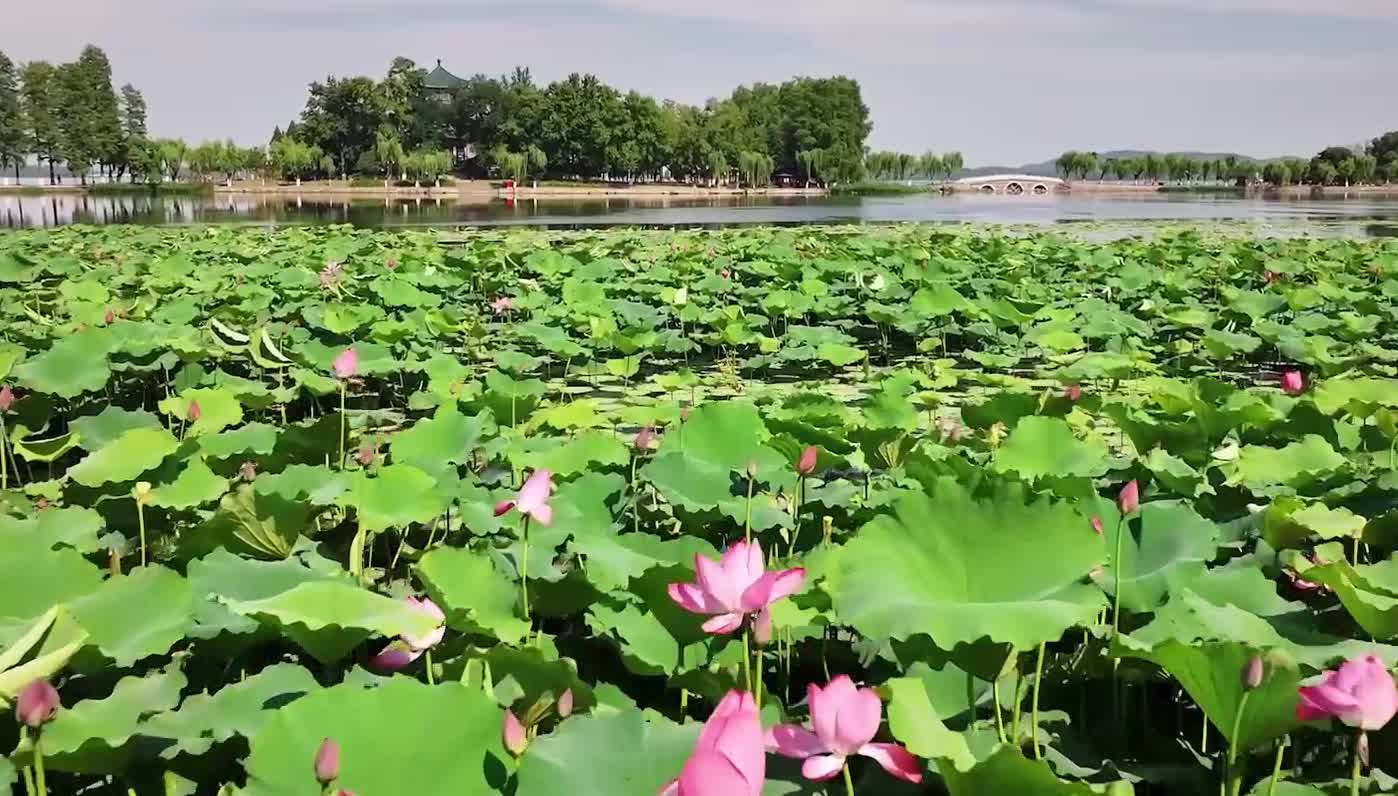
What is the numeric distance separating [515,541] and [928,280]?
506cm

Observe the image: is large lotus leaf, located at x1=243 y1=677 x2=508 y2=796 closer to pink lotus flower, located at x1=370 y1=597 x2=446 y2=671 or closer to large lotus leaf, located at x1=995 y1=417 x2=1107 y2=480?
pink lotus flower, located at x1=370 y1=597 x2=446 y2=671

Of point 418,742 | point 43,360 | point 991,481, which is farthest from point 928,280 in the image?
point 418,742

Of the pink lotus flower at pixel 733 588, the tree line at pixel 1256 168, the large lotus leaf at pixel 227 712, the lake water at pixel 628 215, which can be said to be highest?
the tree line at pixel 1256 168

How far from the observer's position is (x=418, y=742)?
A: 964 millimetres

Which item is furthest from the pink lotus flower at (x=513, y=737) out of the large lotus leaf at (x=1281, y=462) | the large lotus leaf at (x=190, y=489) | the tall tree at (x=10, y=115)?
the tall tree at (x=10, y=115)

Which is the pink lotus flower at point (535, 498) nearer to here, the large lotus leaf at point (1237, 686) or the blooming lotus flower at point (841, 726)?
the blooming lotus flower at point (841, 726)

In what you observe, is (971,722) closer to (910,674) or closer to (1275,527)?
(910,674)

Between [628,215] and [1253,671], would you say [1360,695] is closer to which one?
[1253,671]

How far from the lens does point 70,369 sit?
3.25m

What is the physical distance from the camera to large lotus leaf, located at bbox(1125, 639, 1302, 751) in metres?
0.97

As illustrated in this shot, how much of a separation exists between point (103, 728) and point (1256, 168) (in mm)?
96661

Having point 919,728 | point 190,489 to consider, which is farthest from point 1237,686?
point 190,489

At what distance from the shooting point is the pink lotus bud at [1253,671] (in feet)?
3.11

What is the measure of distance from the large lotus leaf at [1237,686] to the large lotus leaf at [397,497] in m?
1.27
